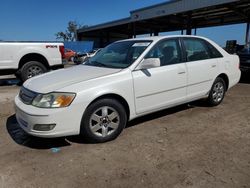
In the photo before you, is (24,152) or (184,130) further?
(184,130)

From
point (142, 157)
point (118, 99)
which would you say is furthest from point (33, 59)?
point (142, 157)

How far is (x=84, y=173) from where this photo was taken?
114 inches

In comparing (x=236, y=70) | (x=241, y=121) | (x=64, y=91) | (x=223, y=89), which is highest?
(x=64, y=91)

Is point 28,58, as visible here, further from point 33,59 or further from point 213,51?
point 213,51

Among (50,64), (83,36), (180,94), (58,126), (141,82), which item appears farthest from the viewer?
(83,36)

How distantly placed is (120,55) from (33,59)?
528 cm

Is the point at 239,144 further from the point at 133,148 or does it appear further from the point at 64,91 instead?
the point at 64,91

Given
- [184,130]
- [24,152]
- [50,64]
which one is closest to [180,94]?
[184,130]

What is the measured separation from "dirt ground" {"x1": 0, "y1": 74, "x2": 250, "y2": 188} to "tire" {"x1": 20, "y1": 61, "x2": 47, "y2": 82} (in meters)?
3.92

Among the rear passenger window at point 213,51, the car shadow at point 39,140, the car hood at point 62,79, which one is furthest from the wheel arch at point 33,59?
the rear passenger window at point 213,51

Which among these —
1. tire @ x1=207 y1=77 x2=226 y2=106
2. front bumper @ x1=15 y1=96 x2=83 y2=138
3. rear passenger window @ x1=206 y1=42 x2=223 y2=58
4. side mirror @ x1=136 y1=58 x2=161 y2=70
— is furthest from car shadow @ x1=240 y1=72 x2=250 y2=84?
front bumper @ x1=15 y1=96 x2=83 y2=138

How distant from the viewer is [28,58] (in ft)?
28.0

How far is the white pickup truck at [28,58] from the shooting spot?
8094 millimetres

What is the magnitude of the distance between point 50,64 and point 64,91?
5.81 metres
